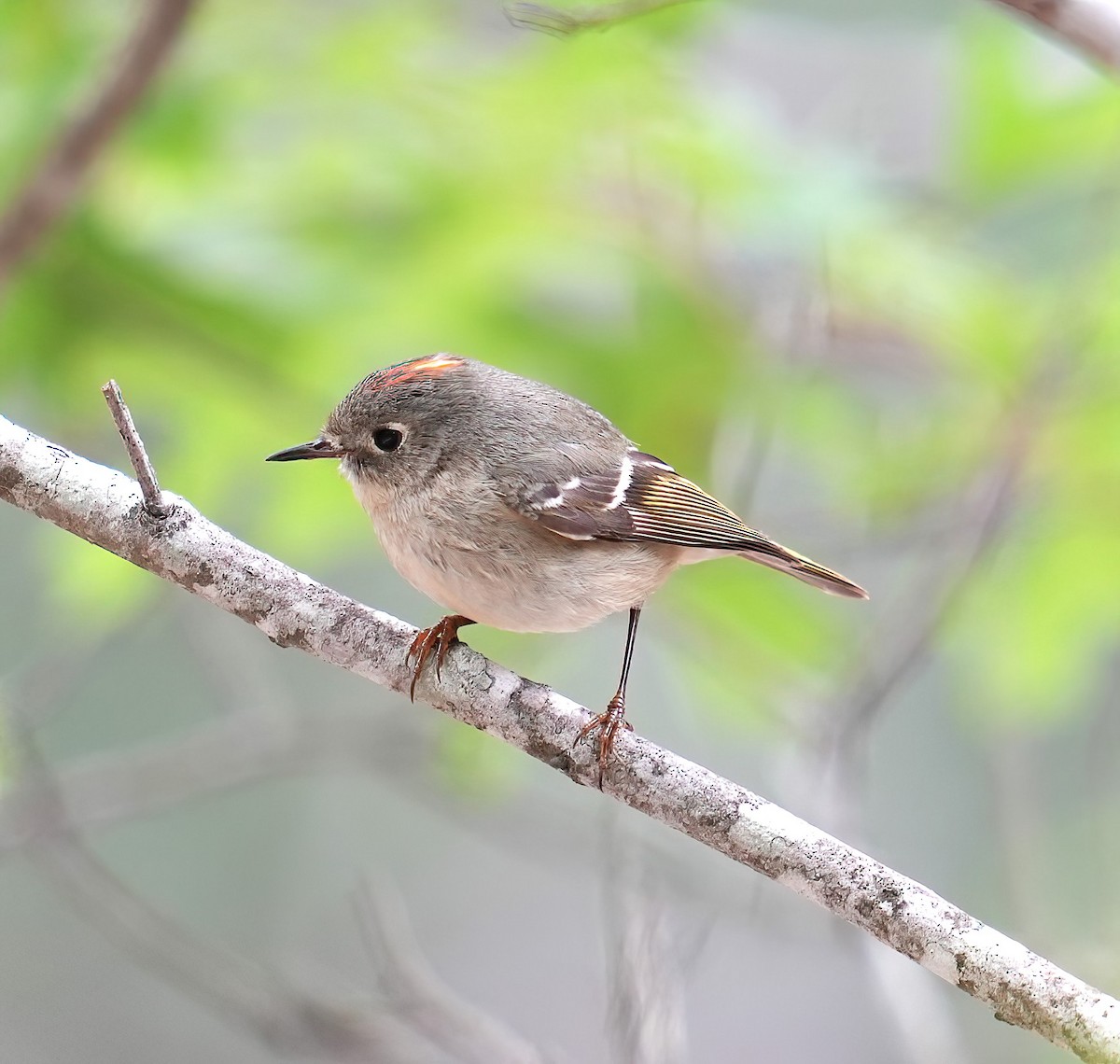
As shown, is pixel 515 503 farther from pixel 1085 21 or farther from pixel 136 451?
pixel 1085 21

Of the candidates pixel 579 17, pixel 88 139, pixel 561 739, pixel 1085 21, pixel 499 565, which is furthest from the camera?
pixel 88 139

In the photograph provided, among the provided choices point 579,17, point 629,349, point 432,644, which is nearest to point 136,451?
point 432,644

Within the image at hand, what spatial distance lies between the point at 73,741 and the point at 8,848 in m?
2.17

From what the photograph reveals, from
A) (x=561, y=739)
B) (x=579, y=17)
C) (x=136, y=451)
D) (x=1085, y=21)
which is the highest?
(x=1085, y=21)

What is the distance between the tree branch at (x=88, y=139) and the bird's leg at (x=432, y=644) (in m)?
0.99

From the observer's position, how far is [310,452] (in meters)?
2.19

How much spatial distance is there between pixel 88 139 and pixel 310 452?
2.20 ft

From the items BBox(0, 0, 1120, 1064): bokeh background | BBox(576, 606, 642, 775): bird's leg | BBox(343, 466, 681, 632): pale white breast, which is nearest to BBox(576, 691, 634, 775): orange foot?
BBox(576, 606, 642, 775): bird's leg

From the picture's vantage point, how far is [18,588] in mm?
4477

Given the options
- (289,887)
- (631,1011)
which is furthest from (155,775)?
(289,887)

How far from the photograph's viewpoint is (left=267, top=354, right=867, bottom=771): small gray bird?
2104 millimetres

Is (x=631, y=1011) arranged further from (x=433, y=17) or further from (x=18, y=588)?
(x=18, y=588)

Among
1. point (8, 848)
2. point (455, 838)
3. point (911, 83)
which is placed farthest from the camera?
point (455, 838)

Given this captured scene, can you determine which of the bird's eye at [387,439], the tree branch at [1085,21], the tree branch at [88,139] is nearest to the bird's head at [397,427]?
the bird's eye at [387,439]
